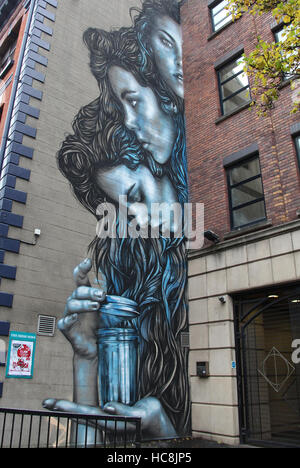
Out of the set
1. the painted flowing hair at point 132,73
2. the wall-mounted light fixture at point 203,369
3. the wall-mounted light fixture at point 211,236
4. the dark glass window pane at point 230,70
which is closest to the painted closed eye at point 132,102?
the painted flowing hair at point 132,73

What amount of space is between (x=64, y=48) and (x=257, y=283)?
956cm

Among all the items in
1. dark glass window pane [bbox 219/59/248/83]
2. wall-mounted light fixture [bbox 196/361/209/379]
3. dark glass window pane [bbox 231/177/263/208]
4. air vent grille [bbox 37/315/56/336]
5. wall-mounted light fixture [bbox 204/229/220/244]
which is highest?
dark glass window pane [bbox 219/59/248/83]

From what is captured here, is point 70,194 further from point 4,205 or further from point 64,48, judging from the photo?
point 64,48

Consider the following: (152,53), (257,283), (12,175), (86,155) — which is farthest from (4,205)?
(152,53)

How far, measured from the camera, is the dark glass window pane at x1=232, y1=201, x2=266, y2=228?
1166 cm

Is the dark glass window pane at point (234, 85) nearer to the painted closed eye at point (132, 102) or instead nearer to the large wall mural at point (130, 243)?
the large wall mural at point (130, 243)

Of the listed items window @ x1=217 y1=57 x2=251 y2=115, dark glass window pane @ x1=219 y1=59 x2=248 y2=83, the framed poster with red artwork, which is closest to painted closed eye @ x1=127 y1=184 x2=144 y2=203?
window @ x1=217 y1=57 x2=251 y2=115

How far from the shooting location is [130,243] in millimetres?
12141

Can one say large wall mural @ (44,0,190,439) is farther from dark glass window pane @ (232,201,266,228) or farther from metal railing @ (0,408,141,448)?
dark glass window pane @ (232,201,266,228)

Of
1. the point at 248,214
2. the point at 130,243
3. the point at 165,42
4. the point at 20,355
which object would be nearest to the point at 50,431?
the point at 20,355

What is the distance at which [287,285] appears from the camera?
10.4 meters

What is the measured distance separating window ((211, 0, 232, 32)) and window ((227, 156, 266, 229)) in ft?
21.0

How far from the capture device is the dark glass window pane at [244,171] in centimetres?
1219

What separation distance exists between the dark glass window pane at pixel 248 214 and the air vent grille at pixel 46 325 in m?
6.33
